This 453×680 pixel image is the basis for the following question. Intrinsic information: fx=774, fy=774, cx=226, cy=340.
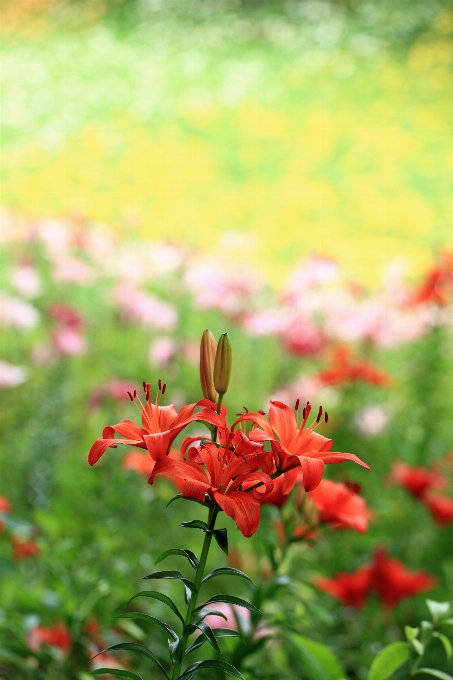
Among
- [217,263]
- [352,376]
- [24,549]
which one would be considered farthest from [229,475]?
[217,263]

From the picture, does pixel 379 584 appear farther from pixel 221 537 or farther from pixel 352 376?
pixel 221 537

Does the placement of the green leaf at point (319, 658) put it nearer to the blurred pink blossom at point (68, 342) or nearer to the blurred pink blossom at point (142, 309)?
the blurred pink blossom at point (68, 342)

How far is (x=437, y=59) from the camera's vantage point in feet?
11.9

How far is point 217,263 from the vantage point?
63.4 inches

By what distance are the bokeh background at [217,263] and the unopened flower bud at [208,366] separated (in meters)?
0.24

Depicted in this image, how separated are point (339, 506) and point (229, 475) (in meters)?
0.18

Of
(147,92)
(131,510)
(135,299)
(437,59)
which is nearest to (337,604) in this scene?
(131,510)

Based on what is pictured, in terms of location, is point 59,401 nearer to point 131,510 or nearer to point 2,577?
point 131,510

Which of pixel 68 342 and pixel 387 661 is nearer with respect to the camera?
pixel 387 661

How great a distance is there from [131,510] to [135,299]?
45 centimetres

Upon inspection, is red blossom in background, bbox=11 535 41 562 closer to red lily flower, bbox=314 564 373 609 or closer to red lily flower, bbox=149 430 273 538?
red lily flower, bbox=314 564 373 609

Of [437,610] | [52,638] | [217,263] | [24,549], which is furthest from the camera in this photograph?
[217,263]

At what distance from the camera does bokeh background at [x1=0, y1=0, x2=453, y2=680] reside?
0.89 m

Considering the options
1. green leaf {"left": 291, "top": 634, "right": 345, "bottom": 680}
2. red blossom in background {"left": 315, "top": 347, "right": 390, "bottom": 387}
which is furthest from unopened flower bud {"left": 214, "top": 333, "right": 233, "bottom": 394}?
red blossom in background {"left": 315, "top": 347, "right": 390, "bottom": 387}
